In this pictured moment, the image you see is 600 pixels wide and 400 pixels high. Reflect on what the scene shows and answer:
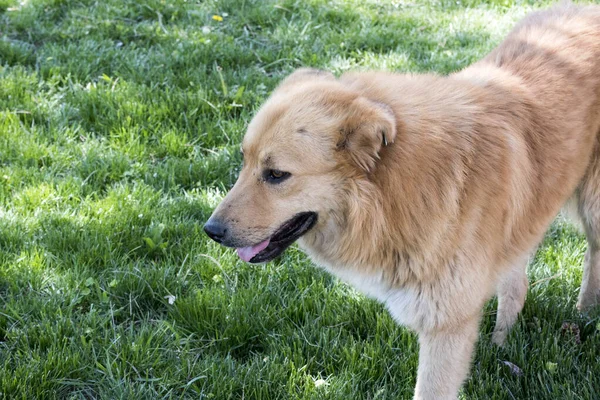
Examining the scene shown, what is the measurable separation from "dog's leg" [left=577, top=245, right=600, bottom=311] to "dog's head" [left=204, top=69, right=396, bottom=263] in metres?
1.72

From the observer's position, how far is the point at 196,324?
134 inches

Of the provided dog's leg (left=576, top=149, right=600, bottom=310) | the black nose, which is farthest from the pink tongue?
dog's leg (left=576, top=149, right=600, bottom=310)

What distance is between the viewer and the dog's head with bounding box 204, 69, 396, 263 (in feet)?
8.54

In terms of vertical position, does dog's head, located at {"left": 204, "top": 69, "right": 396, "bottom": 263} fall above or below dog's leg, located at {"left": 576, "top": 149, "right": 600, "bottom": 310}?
above

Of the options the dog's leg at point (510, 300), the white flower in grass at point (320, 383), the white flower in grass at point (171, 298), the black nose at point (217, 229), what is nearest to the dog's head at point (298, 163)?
the black nose at point (217, 229)

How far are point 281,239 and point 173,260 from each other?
3.99ft

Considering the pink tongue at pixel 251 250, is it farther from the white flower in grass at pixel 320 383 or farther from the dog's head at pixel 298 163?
the white flower in grass at pixel 320 383

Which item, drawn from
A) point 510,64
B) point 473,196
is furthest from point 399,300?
point 510,64

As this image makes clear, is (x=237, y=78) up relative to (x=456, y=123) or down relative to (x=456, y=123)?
down

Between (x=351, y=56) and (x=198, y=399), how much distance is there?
12.8 feet

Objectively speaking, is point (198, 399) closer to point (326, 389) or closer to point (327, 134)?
point (326, 389)

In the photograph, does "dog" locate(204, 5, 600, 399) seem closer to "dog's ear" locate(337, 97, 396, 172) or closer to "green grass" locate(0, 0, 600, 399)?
"dog's ear" locate(337, 97, 396, 172)

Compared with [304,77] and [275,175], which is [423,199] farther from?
[304,77]

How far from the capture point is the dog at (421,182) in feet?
8.68
